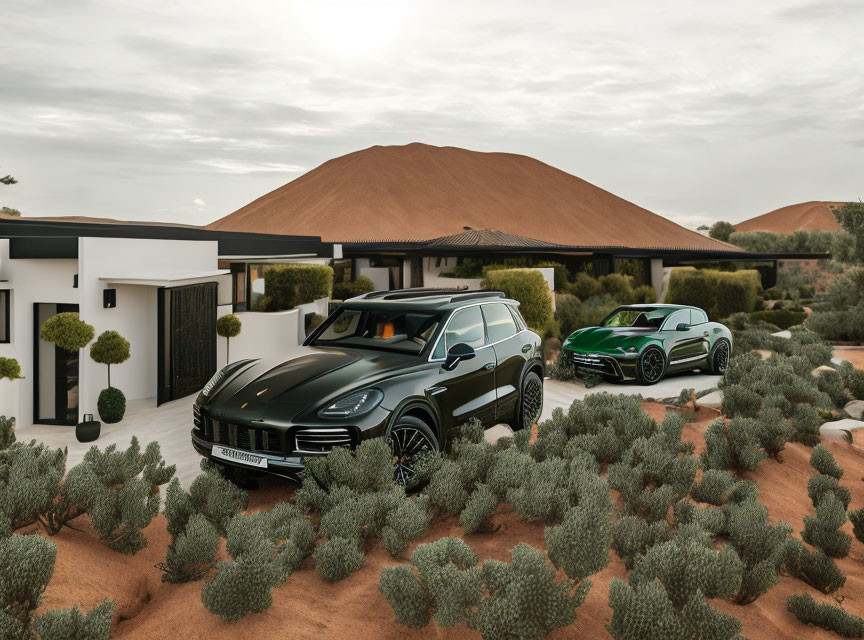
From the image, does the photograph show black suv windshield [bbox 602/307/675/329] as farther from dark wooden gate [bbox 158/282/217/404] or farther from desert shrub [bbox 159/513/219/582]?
desert shrub [bbox 159/513/219/582]

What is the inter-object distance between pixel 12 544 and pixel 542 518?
3.17 m

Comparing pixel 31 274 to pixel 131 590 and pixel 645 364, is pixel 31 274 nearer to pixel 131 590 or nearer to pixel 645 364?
pixel 131 590

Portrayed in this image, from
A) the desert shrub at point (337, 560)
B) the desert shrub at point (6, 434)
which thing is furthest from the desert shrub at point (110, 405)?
the desert shrub at point (337, 560)

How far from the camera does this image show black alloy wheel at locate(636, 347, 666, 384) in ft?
38.3

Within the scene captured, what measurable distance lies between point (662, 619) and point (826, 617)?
143 centimetres

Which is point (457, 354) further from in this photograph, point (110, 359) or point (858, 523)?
point (110, 359)

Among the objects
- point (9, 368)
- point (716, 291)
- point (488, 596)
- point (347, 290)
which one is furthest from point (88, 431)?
point (716, 291)

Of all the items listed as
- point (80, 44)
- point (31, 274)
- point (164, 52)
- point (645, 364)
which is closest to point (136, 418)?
point (31, 274)

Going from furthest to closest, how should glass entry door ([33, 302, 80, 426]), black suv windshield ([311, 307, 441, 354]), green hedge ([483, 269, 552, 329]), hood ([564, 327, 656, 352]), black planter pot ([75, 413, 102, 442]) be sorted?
green hedge ([483, 269, 552, 329])
hood ([564, 327, 656, 352])
glass entry door ([33, 302, 80, 426])
black planter pot ([75, 413, 102, 442])
black suv windshield ([311, 307, 441, 354])

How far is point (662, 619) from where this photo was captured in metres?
3.03

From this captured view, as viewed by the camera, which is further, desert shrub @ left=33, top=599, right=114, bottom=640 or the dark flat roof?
the dark flat roof

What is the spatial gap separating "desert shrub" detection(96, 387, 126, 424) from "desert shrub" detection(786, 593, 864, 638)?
976 cm

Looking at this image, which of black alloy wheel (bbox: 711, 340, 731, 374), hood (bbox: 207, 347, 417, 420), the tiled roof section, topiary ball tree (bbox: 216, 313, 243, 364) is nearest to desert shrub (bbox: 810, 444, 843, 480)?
hood (bbox: 207, 347, 417, 420)

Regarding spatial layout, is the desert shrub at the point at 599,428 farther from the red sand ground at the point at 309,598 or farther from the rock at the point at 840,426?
the rock at the point at 840,426
